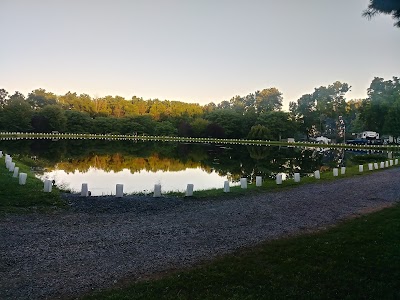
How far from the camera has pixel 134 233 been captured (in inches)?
369

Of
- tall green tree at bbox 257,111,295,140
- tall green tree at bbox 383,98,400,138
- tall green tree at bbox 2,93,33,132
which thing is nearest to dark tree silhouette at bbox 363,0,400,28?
tall green tree at bbox 383,98,400,138

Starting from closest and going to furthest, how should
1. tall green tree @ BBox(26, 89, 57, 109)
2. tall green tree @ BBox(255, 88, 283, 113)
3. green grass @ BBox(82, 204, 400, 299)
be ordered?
green grass @ BBox(82, 204, 400, 299) < tall green tree @ BBox(26, 89, 57, 109) < tall green tree @ BBox(255, 88, 283, 113)

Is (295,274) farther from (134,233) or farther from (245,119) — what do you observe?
(245,119)

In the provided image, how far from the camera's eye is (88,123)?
9112 cm

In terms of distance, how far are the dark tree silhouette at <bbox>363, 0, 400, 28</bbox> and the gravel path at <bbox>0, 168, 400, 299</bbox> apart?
17.8ft

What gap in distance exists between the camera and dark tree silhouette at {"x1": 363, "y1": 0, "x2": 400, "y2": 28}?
6480 millimetres

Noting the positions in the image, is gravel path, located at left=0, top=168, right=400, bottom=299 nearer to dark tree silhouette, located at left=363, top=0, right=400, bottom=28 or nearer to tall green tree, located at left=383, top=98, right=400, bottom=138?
dark tree silhouette, located at left=363, top=0, right=400, bottom=28

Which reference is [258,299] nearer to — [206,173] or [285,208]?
[285,208]

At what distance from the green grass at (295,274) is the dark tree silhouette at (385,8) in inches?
187

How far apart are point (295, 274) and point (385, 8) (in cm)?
503

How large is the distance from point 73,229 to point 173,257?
3267 millimetres

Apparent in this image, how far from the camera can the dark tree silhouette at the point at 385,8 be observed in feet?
21.3

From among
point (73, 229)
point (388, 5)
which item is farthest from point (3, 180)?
point (388, 5)

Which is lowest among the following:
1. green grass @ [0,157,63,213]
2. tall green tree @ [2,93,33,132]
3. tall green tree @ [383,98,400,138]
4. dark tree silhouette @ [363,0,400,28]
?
green grass @ [0,157,63,213]
